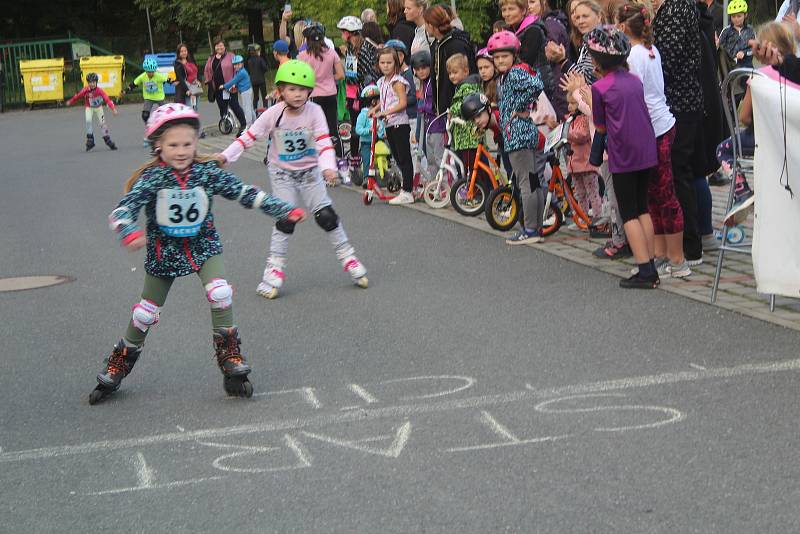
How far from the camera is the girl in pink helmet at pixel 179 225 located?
6.78m

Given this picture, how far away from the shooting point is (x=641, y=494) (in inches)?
190

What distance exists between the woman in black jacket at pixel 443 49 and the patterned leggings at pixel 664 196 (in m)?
4.28

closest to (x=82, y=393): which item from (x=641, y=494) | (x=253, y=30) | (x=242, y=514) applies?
(x=242, y=514)

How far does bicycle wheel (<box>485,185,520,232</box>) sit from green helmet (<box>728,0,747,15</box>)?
27.8 feet

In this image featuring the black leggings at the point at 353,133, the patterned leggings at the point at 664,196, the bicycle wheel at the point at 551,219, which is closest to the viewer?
the patterned leggings at the point at 664,196

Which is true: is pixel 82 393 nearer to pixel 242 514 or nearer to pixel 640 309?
pixel 242 514

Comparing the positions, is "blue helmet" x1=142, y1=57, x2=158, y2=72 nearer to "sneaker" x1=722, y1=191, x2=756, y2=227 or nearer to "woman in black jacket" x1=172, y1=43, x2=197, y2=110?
A: "woman in black jacket" x1=172, y1=43, x2=197, y2=110

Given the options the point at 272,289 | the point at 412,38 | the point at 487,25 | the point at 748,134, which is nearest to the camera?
the point at 748,134

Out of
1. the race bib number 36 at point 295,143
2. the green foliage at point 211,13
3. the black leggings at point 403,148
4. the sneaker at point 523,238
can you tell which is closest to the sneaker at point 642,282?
the sneaker at point 523,238

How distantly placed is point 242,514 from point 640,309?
3.97 meters

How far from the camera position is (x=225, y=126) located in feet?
87.1

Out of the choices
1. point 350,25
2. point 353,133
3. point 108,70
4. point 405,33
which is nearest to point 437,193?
point 405,33

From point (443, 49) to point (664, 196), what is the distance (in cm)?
475

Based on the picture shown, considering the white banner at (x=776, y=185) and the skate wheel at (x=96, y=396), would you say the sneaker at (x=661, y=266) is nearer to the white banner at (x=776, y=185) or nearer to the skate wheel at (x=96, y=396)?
the white banner at (x=776, y=185)
